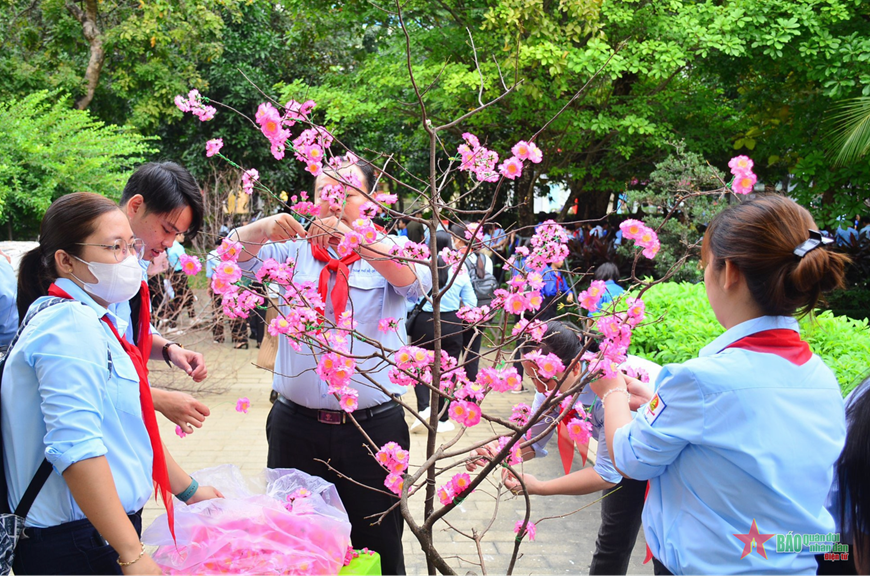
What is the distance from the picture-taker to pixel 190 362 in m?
2.41

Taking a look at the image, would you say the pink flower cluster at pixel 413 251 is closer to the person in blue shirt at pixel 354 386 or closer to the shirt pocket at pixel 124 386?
the person in blue shirt at pixel 354 386

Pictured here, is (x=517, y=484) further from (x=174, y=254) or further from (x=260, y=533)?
(x=174, y=254)

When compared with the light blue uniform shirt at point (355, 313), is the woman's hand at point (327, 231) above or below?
above

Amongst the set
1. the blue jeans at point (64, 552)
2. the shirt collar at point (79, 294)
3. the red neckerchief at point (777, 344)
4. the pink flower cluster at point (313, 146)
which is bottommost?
the blue jeans at point (64, 552)

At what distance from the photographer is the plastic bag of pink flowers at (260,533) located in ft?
5.62

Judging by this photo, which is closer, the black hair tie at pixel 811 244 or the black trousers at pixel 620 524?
the black hair tie at pixel 811 244

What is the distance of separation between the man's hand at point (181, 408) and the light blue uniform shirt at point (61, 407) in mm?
348

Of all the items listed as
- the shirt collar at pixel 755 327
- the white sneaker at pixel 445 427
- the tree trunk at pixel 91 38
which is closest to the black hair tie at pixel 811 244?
the shirt collar at pixel 755 327

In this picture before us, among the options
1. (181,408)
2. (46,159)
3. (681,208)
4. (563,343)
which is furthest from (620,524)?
(46,159)

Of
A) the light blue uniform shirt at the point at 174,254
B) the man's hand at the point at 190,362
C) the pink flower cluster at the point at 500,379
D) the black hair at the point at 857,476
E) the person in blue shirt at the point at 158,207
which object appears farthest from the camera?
the light blue uniform shirt at the point at 174,254

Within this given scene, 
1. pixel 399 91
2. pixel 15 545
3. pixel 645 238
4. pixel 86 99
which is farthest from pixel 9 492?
pixel 86 99

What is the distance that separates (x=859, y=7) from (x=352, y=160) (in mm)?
8255

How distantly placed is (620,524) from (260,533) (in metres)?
1.70

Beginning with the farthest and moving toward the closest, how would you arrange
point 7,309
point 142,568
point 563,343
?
point 563,343
point 7,309
point 142,568
